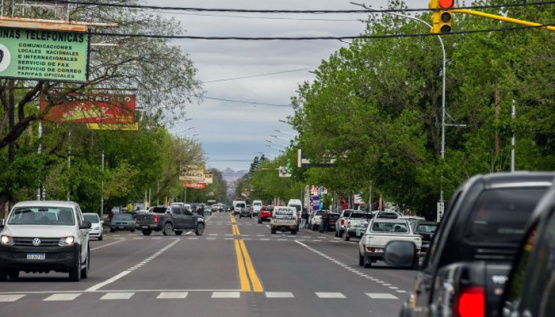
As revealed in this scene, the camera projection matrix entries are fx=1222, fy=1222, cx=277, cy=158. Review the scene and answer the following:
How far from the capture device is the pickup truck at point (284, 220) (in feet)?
272

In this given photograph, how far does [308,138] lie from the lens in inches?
2721

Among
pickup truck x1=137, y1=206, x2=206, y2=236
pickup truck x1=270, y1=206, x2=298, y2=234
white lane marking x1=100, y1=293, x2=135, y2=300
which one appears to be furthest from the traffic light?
pickup truck x1=270, y1=206, x2=298, y2=234

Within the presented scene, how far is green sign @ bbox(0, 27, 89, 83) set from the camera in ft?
112

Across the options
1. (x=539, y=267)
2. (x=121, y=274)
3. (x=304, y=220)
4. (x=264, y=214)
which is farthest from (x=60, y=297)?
(x=264, y=214)

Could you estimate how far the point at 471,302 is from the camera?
615 cm

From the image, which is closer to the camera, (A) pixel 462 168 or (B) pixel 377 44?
(A) pixel 462 168

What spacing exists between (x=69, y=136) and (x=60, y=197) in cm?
1378

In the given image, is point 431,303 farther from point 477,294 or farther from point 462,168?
point 462,168

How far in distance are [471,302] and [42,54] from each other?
2951 centimetres

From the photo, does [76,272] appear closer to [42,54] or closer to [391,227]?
[42,54]

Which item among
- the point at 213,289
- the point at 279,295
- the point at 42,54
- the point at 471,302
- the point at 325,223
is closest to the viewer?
the point at 471,302

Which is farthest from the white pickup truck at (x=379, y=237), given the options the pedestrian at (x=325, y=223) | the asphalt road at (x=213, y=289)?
the pedestrian at (x=325, y=223)

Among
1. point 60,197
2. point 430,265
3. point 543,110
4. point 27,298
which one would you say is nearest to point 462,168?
point 543,110

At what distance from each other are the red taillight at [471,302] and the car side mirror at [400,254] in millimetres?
2383
